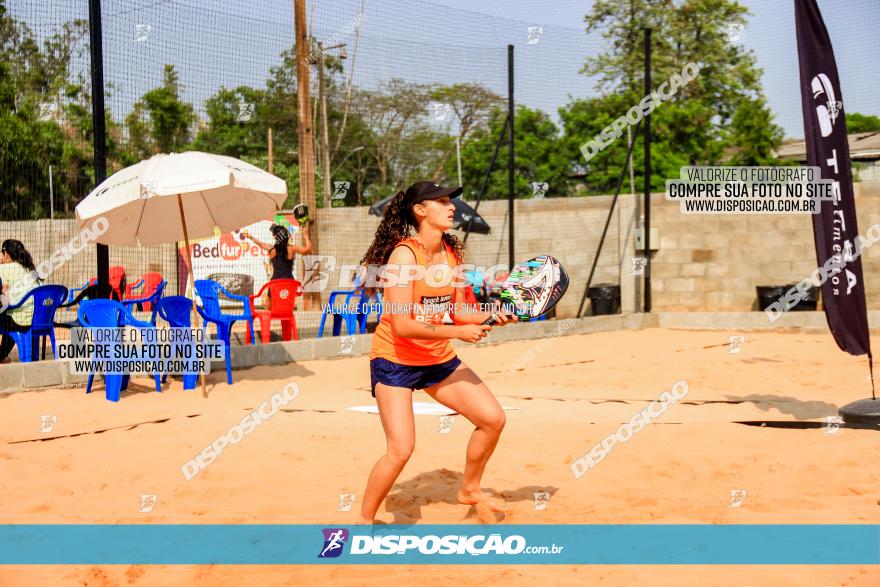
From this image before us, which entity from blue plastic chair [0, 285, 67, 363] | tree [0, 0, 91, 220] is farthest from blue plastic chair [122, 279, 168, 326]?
tree [0, 0, 91, 220]

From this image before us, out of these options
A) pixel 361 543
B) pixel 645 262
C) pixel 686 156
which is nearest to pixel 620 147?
pixel 686 156

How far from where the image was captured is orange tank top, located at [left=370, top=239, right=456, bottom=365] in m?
4.03

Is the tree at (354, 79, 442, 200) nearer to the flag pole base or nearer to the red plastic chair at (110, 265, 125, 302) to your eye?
the red plastic chair at (110, 265, 125, 302)

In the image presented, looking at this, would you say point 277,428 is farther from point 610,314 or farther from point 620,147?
point 620,147

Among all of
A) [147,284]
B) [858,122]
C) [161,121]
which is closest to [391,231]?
[161,121]

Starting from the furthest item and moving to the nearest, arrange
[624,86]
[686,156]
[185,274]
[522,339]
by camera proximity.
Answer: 1. [624,86]
2. [686,156]
3. [185,274]
4. [522,339]

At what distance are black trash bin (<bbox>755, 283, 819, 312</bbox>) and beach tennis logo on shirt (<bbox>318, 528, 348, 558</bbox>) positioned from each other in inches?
437

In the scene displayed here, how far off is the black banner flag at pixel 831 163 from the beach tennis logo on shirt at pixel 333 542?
4.46 m

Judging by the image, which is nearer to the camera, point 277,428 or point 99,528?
point 99,528

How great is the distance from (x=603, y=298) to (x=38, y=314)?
8.94 metres

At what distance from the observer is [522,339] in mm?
12555

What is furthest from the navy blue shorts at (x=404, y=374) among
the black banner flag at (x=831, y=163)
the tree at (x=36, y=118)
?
the tree at (x=36, y=118)

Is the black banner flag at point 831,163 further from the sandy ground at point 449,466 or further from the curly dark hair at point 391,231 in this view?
the curly dark hair at point 391,231

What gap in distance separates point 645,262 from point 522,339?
10.4 feet
